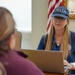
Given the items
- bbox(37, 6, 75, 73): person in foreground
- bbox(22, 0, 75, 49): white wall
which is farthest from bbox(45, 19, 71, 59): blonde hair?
bbox(22, 0, 75, 49): white wall

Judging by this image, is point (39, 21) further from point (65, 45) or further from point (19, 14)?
point (65, 45)

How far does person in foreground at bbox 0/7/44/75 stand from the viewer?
3.59 feet

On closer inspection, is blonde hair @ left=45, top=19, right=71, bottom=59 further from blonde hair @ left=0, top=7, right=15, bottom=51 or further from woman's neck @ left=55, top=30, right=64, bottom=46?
blonde hair @ left=0, top=7, right=15, bottom=51

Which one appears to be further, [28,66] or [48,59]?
[48,59]

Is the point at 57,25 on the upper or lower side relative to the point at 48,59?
upper

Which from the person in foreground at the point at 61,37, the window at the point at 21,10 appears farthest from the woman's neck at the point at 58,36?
the window at the point at 21,10

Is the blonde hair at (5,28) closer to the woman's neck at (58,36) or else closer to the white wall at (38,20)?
the woman's neck at (58,36)

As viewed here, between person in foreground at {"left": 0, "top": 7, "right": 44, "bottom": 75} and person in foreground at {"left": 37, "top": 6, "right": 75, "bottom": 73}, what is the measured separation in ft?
4.52

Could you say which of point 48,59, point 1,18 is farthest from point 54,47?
point 1,18

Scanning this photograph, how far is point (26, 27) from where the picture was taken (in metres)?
3.96

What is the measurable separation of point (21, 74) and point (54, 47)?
1.46 m

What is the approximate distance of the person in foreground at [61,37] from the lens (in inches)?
97.4

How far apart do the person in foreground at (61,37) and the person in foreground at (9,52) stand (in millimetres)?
1379

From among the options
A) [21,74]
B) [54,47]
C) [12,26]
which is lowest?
[54,47]
